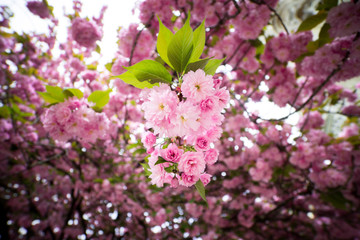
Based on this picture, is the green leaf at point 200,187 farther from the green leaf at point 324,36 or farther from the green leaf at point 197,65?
the green leaf at point 324,36

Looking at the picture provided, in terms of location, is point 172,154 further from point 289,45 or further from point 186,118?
point 289,45

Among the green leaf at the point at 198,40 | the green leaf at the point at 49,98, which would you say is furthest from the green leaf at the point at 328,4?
the green leaf at the point at 49,98

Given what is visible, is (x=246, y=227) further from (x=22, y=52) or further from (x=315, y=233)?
(x=22, y=52)

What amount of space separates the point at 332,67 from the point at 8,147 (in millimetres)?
4517

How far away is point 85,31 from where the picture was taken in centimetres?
226

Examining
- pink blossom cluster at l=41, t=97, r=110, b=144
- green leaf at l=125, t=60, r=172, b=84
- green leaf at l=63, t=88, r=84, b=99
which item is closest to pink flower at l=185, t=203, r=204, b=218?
pink blossom cluster at l=41, t=97, r=110, b=144

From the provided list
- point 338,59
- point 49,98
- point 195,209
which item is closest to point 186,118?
point 49,98

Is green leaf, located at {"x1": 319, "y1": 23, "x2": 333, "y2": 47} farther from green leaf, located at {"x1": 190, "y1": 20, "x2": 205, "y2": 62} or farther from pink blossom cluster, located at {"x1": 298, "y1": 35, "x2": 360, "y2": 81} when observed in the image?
green leaf, located at {"x1": 190, "y1": 20, "x2": 205, "y2": 62}

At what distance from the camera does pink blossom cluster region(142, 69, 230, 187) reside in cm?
62

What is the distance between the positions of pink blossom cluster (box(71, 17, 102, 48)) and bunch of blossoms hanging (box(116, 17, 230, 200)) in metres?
2.04

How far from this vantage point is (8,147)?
2986 mm

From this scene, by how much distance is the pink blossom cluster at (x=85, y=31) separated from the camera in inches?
88.7

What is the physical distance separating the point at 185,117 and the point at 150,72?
0.75 feet

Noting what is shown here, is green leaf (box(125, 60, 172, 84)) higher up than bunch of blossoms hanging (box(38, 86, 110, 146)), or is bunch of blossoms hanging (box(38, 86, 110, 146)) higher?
bunch of blossoms hanging (box(38, 86, 110, 146))
